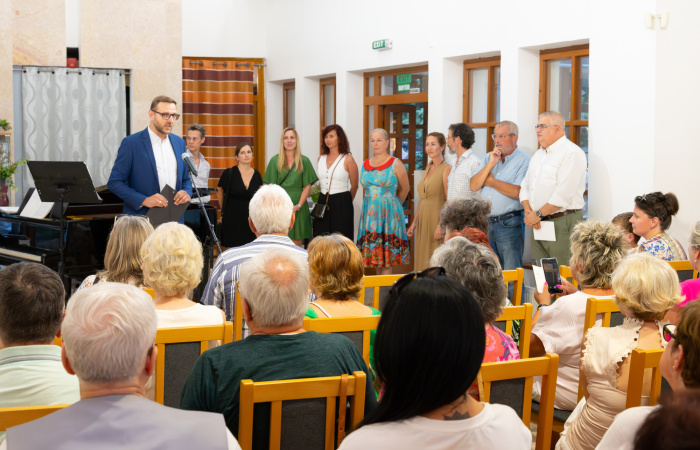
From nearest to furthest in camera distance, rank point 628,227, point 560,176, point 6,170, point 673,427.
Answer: point 673,427, point 628,227, point 560,176, point 6,170

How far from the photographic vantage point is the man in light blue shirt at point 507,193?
6.17 m

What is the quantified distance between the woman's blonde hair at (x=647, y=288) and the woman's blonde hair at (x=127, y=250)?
194 cm

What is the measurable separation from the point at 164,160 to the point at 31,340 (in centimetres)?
358

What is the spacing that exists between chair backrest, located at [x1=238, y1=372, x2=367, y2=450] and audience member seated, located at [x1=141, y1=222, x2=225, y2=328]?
942mm

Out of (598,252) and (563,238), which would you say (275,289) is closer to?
(598,252)

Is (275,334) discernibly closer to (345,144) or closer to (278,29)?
(345,144)

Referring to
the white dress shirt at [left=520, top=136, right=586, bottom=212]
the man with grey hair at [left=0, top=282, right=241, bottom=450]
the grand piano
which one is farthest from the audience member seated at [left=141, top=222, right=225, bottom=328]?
the white dress shirt at [left=520, top=136, right=586, bottom=212]

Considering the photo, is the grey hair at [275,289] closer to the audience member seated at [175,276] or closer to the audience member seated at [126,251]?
the audience member seated at [175,276]

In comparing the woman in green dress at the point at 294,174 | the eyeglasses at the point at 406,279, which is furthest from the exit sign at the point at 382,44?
the eyeglasses at the point at 406,279

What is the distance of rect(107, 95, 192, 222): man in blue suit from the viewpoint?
213 inches

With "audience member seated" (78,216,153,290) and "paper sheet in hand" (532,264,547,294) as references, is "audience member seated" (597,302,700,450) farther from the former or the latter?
"audience member seated" (78,216,153,290)

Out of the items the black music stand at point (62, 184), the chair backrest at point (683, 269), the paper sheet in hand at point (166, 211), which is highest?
the black music stand at point (62, 184)

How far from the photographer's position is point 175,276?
2.90 meters

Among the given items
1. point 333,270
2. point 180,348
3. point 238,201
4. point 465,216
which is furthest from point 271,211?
point 238,201
